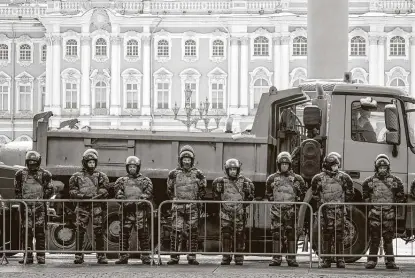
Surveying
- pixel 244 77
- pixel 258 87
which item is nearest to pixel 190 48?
pixel 244 77

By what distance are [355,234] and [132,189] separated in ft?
9.16

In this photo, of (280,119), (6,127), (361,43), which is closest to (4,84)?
(6,127)

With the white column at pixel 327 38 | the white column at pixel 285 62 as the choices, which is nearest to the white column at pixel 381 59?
the white column at pixel 285 62

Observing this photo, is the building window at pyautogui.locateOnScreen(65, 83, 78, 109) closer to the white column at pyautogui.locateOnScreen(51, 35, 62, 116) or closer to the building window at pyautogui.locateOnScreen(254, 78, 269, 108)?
the white column at pyautogui.locateOnScreen(51, 35, 62, 116)

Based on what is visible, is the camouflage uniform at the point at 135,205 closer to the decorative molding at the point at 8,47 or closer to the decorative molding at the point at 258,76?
the decorative molding at the point at 258,76

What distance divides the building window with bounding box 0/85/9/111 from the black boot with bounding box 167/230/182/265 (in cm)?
5882

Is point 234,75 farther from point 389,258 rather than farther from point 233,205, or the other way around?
point 389,258

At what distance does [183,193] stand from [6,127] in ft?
192

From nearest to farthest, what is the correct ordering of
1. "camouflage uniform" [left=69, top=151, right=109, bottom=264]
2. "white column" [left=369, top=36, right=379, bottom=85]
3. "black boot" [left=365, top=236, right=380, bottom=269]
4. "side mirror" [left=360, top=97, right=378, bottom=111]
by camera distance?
1. "black boot" [left=365, top=236, right=380, bottom=269]
2. "camouflage uniform" [left=69, top=151, right=109, bottom=264]
3. "side mirror" [left=360, top=97, right=378, bottom=111]
4. "white column" [left=369, top=36, right=379, bottom=85]

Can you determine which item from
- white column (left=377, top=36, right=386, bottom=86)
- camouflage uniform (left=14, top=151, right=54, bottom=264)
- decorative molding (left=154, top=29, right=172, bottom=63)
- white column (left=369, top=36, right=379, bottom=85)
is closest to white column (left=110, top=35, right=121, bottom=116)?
decorative molding (left=154, top=29, right=172, bottom=63)

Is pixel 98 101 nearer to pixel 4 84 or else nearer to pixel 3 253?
pixel 4 84

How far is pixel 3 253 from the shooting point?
1436cm

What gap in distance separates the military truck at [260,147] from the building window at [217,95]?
5542cm

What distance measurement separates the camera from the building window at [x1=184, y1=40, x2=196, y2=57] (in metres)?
70.9
